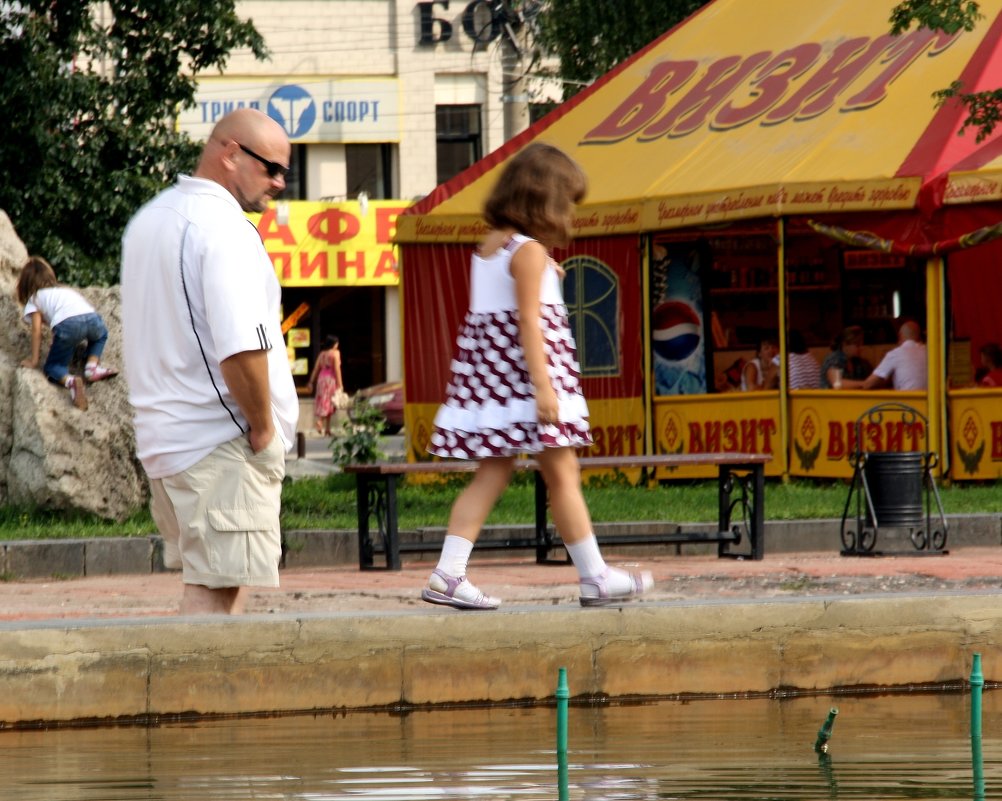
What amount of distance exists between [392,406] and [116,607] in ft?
84.7

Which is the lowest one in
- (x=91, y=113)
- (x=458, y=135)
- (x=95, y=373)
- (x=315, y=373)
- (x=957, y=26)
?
(x=95, y=373)

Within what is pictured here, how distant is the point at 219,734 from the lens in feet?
19.3

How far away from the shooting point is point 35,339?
515 inches

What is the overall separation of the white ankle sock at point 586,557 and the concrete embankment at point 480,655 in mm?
202

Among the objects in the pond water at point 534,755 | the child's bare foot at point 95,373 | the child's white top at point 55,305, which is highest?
the child's white top at point 55,305

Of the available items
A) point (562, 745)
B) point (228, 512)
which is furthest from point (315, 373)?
point (562, 745)

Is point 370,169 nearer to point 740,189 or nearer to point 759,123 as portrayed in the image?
point 759,123

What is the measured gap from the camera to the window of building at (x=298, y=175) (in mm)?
37656

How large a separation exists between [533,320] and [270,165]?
45.4 inches

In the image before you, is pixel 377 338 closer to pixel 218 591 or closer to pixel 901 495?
pixel 901 495

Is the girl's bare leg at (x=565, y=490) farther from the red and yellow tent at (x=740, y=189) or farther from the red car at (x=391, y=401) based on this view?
the red car at (x=391, y=401)

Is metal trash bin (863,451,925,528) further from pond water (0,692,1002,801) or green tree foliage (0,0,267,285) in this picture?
green tree foliage (0,0,267,285)

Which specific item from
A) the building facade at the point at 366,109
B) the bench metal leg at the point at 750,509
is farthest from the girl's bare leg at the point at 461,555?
the building facade at the point at 366,109

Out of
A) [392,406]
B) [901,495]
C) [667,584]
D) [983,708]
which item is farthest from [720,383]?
[392,406]
